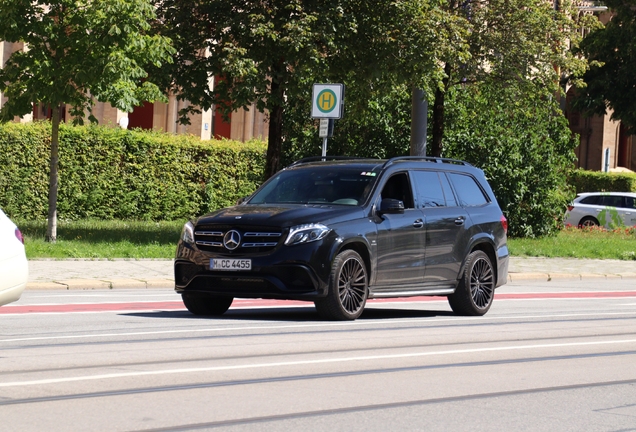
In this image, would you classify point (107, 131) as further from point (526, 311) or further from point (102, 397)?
point (102, 397)

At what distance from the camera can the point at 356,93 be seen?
2914 cm

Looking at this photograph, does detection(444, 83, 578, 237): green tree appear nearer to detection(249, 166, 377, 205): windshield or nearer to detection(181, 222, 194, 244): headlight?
detection(249, 166, 377, 205): windshield

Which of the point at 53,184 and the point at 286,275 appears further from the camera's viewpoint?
the point at 53,184

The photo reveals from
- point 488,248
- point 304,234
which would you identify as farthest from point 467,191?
point 304,234

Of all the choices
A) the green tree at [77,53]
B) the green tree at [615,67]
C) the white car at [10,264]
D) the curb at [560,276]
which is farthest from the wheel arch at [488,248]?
the green tree at [615,67]

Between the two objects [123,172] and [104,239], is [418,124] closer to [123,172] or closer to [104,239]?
[104,239]

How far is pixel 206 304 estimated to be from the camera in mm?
13211

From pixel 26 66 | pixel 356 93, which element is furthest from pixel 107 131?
pixel 26 66

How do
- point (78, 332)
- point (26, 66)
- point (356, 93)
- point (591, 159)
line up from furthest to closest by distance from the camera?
point (591, 159) < point (356, 93) < point (26, 66) < point (78, 332)

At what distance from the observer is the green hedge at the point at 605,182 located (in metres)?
51.5

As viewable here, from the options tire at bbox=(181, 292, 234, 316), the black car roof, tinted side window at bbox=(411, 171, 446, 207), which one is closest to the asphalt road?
tire at bbox=(181, 292, 234, 316)

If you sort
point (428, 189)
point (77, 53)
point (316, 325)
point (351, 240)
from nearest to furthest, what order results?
point (316, 325) < point (351, 240) < point (428, 189) < point (77, 53)

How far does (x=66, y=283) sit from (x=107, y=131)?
16.9m

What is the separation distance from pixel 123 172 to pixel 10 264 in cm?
2371
